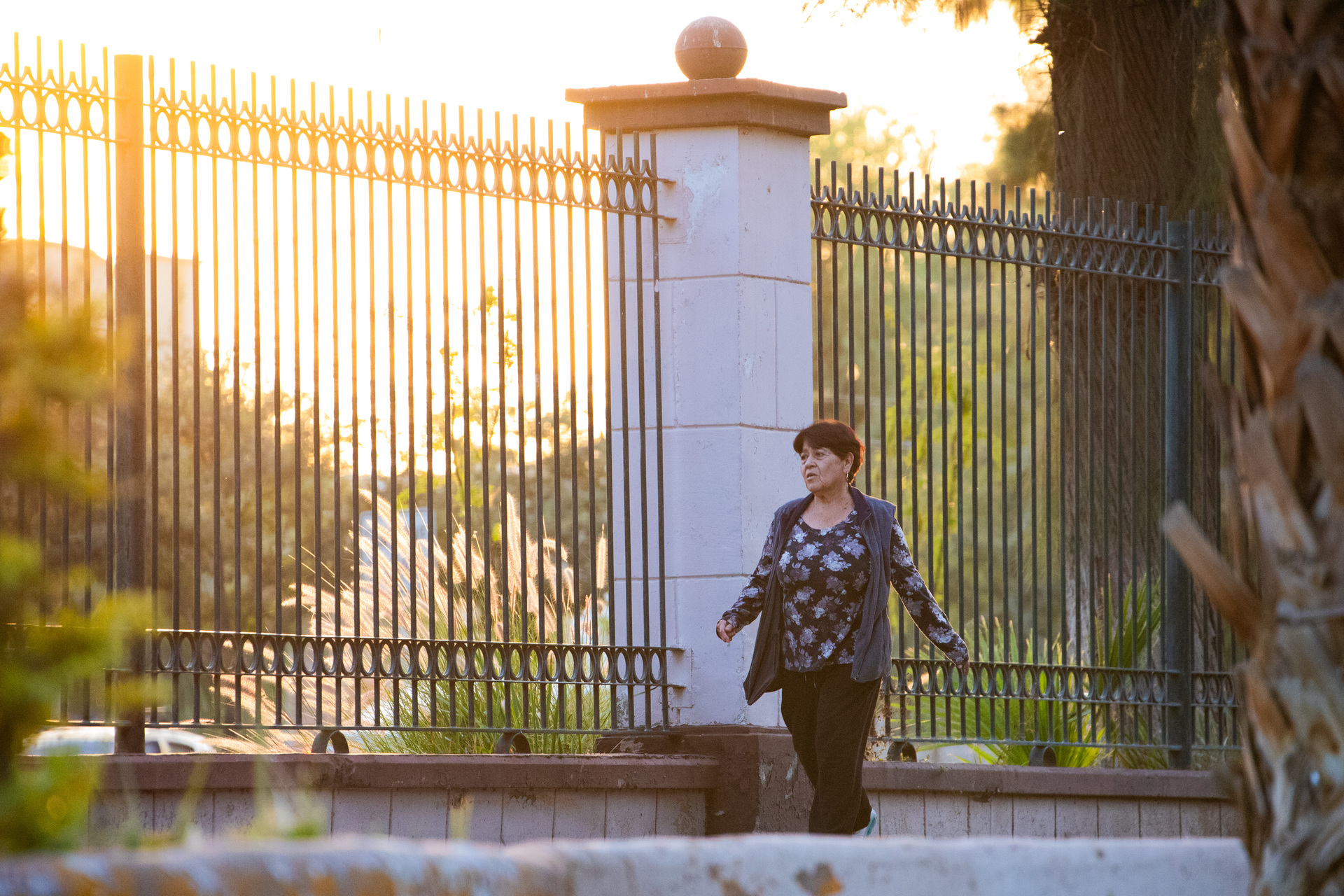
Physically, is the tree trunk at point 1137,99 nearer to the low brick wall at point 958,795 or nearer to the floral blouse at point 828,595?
the low brick wall at point 958,795

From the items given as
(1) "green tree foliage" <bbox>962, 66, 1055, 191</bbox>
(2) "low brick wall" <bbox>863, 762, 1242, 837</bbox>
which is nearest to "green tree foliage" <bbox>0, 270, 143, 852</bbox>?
(2) "low brick wall" <bbox>863, 762, 1242, 837</bbox>

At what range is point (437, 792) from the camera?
6.41m

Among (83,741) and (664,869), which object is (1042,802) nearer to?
(83,741)

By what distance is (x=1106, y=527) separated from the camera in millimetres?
8703

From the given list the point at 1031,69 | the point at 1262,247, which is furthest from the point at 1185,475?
the point at 1262,247

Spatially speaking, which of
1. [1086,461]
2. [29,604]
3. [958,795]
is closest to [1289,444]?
[29,604]

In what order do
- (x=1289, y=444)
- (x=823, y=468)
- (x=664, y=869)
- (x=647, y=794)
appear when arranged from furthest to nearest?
1. (x=647, y=794)
2. (x=823, y=468)
3. (x=1289, y=444)
4. (x=664, y=869)

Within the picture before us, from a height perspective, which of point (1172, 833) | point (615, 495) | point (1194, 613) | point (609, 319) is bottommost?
point (1172, 833)

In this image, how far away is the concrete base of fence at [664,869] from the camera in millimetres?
1868

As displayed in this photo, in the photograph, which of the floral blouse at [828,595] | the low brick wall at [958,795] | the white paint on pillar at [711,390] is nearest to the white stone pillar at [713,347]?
the white paint on pillar at [711,390]

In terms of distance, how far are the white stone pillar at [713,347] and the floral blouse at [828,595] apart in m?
0.52

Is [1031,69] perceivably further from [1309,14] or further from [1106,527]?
[1309,14]

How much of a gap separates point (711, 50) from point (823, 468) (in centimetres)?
182

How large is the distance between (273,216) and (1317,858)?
14.3 feet
